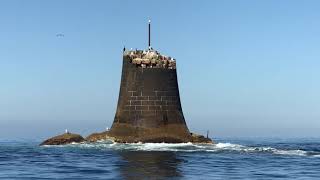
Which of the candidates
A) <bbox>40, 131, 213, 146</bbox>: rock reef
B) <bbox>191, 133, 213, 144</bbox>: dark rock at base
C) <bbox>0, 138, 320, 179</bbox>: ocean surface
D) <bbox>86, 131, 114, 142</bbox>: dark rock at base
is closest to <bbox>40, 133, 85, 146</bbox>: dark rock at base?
<bbox>40, 131, 213, 146</bbox>: rock reef

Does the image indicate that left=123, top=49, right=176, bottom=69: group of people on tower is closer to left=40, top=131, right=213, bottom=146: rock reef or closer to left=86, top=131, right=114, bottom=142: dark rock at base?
left=40, top=131, right=213, bottom=146: rock reef

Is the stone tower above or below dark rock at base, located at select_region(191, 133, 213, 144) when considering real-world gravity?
above

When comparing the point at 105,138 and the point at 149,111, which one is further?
the point at 105,138

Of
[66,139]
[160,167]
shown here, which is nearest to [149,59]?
[66,139]

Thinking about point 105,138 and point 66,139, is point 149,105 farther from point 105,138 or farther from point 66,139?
point 66,139

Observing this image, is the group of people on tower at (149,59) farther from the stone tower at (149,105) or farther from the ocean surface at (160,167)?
the ocean surface at (160,167)

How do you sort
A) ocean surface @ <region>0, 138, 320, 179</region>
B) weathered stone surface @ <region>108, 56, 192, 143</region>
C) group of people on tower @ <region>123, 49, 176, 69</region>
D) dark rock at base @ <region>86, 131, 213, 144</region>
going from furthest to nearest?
1. group of people on tower @ <region>123, 49, 176, 69</region>
2. weathered stone surface @ <region>108, 56, 192, 143</region>
3. dark rock at base @ <region>86, 131, 213, 144</region>
4. ocean surface @ <region>0, 138, 320, 179</region>

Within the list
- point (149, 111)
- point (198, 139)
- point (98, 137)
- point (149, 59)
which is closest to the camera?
point (149, 111)

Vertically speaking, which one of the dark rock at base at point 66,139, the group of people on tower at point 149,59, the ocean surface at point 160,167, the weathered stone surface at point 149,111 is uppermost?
the group of people on tower at point 149,59

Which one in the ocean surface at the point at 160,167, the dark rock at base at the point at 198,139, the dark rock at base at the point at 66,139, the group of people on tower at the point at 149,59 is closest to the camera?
the ocean surface at the point at 160,167

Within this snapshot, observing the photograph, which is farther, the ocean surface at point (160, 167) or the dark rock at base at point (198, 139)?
the dark rock at base at point (198, 139)

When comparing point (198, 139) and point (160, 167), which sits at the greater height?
point (198, 139)

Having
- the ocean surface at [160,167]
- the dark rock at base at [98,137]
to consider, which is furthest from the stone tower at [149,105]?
the ocean surface at [160,167]

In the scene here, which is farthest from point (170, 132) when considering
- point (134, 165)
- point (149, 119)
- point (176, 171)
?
point (176, 171)
